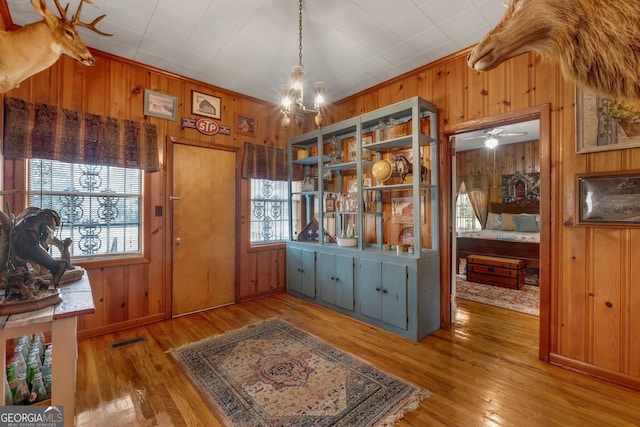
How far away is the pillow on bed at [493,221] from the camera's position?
261 inches

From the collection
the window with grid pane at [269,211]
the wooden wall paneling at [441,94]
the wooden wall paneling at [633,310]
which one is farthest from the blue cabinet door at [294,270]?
the wooden wall paneling at [633,310]

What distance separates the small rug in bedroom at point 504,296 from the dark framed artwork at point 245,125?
3.71 meters

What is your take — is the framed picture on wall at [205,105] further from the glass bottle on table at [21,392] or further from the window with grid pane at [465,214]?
the window with grid pane at [465,214]

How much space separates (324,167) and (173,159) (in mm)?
1817

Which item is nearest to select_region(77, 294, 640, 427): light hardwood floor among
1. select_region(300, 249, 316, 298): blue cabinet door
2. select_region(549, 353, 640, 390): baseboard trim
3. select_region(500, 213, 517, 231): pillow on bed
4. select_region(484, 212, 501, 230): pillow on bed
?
select_region(549, 353, 640, 390): baseboard trim

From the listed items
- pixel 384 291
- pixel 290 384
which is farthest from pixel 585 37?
pixel 384 291

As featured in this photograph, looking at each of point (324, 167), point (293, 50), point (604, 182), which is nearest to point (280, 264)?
point (324, 167)

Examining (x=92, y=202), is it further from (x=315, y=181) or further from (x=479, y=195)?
(x=479, y=195)

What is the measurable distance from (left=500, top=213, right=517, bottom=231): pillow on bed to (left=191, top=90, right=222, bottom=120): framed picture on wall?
6217mm

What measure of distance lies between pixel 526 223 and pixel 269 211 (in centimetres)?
532

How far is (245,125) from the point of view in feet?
12.7

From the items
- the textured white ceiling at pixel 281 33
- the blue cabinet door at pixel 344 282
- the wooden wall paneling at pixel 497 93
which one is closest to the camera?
the textured white ceiling at pixel 281 33

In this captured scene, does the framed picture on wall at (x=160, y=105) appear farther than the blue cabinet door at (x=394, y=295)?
Yes

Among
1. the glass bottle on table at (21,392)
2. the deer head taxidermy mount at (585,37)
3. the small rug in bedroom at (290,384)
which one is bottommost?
the small rug in bedroom at (290,384)
